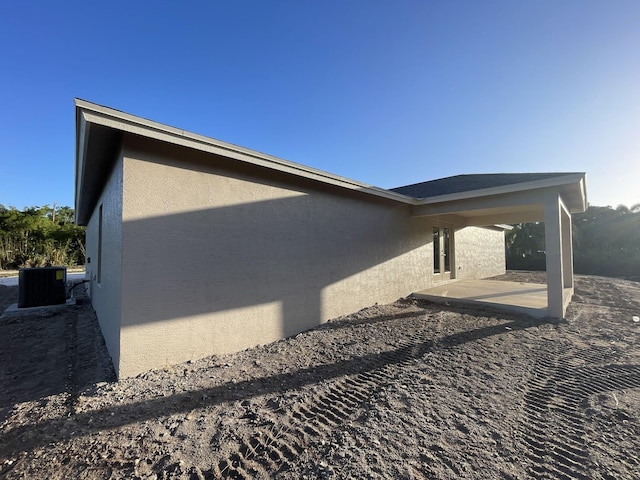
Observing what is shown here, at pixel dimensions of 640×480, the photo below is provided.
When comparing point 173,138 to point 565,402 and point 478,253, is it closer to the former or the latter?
point 565,402

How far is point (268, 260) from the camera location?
4.60 meters

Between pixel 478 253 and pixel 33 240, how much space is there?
968 inches

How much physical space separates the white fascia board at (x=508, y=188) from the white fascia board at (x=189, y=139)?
3132 millimetres

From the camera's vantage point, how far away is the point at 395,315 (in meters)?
6.20

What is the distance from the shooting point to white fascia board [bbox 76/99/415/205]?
2889 millimetres

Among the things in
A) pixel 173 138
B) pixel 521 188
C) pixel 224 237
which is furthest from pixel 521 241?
pixel 173 138

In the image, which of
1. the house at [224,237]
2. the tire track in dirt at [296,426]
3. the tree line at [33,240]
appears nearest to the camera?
the tire track in dirt at [296,426]

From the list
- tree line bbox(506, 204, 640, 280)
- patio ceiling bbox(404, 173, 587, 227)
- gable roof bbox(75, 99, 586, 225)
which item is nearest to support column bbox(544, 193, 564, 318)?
patio ceiling bbox(404, 173, 587, 227)

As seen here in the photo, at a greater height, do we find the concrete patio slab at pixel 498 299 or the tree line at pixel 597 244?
the tree line at pixel 597 244

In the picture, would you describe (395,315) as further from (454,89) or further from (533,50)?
A: (533,50)

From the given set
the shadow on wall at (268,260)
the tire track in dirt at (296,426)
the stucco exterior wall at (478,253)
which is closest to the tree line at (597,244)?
the stucco exterior wall at (478,253)

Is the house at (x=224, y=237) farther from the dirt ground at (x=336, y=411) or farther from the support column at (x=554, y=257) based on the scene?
the dirt ground at (x=336, y=411)

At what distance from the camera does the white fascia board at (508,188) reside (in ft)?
18.2

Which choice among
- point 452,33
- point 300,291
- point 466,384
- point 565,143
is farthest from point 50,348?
point 565,143
